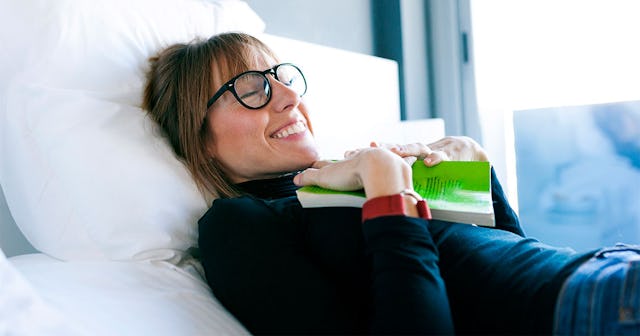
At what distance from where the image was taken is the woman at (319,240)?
71cm

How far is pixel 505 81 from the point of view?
2137mm

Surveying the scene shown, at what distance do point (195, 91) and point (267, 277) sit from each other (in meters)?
0.49

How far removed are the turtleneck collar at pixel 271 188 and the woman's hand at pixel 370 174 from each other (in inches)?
7.3

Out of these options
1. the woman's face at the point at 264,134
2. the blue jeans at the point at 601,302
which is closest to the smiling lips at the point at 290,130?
the woman's face at the point at 264,134

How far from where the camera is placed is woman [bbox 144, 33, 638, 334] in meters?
0.71

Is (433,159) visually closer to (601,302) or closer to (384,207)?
(384,207)

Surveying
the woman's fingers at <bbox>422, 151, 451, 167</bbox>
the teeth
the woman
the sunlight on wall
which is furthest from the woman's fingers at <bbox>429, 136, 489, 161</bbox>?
the sunlight on wall

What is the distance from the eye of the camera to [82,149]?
0.93m

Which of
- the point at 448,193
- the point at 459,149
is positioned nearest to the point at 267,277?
the point at 448,193

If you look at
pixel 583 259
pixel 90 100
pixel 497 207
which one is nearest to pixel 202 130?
pixel 90 100

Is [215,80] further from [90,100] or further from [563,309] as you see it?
[563,309]

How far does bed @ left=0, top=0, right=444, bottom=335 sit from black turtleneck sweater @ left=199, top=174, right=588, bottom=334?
3.5 inches

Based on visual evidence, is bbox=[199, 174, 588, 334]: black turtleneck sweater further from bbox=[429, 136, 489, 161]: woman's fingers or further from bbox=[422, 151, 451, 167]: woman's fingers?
bbox=[429, 136, 489, 161]: woman's fingers

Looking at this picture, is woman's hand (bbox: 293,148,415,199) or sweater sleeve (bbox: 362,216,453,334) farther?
woman's hand (bbox: 293,148,415,199)
